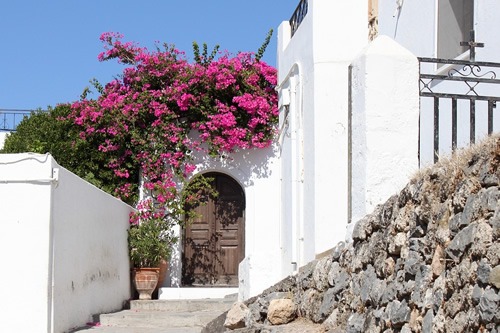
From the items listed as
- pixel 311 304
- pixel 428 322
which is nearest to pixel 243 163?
pixel 311 304

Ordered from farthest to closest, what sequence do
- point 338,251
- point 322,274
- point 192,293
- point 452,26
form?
point 192,293
point 452,26
point 322,274
point 338,251

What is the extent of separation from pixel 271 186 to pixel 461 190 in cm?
1090

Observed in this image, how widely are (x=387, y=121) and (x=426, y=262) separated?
1.93 meters

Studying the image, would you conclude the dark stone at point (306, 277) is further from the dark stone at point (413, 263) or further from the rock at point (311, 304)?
the dark stone at point (413, 263)

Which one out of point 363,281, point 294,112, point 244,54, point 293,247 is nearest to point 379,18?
point 294,112

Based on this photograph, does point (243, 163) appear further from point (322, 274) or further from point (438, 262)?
point (438, 262)

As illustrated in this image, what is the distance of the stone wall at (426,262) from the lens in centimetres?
484

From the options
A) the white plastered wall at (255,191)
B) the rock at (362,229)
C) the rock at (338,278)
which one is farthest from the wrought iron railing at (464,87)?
the white plastered wall at (255,191)

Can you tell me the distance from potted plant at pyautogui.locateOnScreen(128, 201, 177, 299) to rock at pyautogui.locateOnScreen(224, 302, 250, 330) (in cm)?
630

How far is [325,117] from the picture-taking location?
11383 millimetres

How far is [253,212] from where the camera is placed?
16.1 metres

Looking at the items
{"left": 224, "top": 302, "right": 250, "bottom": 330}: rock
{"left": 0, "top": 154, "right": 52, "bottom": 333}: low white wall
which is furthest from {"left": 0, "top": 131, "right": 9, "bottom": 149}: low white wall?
{"left": 224, "top": 302, "right": 250, "bottom": 330}: rock

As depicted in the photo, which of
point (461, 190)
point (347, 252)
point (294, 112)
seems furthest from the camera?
point (294, 112)

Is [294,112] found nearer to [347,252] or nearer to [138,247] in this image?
[138,247]
